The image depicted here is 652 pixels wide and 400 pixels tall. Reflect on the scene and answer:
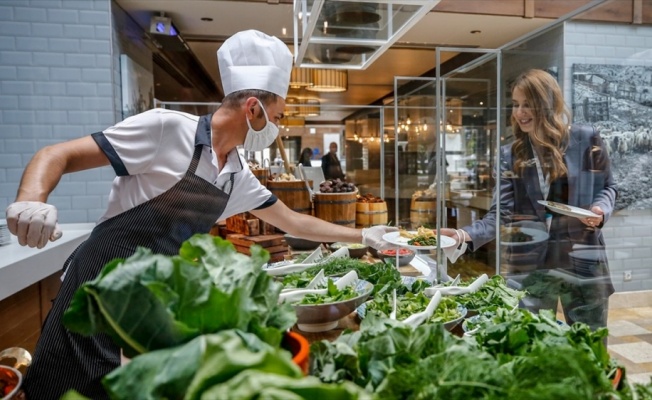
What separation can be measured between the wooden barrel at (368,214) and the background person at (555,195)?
1.13m

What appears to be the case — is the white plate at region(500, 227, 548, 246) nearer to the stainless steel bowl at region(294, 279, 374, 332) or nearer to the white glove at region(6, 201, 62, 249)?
the stainless steel bowl at region(294, 279, 374, 332)

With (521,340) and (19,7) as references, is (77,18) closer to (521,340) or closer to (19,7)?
(19,7)

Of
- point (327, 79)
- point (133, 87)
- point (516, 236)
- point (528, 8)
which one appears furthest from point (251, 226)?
point (528, 8)

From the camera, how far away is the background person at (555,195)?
2.03 m

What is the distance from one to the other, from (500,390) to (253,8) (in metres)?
4.37

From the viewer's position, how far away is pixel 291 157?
31.6ft

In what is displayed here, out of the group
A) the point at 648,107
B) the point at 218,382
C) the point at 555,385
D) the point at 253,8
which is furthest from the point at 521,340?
the point at 253,8

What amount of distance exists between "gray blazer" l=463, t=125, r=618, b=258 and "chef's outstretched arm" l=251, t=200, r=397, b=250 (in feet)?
1.40

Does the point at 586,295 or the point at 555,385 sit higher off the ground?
the point at 555,385

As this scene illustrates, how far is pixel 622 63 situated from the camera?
196 cm

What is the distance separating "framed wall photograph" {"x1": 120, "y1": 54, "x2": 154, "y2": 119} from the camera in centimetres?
428

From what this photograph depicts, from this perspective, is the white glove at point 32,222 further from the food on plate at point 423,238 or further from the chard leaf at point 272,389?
the food on plate at point 423,238

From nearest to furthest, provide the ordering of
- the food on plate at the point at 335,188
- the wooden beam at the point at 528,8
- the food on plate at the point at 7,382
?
1. the food on plate at the point at 7,382
2. the food on plate at the point at 335,188
3. the wooden beam at the point at 528,8

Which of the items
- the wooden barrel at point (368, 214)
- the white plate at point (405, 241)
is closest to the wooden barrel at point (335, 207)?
the wooden barrel at point (368, 214)
